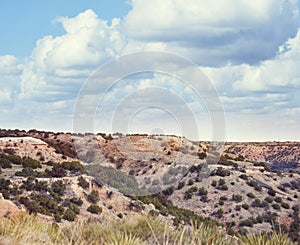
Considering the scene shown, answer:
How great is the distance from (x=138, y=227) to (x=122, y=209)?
32.9 metres

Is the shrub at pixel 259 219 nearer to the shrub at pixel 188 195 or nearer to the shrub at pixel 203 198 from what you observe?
the shrub at pixel 203 198

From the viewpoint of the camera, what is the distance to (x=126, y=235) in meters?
10.1

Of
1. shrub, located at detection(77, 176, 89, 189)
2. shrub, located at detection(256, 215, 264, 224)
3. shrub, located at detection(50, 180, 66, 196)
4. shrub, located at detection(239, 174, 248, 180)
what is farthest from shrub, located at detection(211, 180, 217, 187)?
shrub, located at detection(50, 180, 66, 196)

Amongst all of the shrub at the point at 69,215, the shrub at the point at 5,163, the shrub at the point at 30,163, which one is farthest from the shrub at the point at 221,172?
the shrub at the point at 69,215

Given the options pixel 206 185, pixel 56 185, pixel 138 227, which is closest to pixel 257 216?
pixel 206 185

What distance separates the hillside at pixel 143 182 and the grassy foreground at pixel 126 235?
22416mm

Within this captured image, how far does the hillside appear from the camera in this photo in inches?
1673

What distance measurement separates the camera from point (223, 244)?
10797mm

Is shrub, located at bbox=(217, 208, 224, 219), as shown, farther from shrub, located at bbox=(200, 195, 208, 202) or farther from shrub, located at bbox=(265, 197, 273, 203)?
shrub, located at bbox=(265, 197, 273, 203)

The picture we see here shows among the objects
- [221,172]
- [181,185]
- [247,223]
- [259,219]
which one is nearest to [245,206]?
[259,219]

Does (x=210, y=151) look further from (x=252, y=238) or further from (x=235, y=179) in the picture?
(x=252, y=238)

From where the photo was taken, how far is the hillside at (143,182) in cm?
4250

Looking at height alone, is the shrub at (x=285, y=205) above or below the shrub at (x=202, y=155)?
below

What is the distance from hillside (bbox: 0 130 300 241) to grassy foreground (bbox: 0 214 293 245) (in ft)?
73.5
